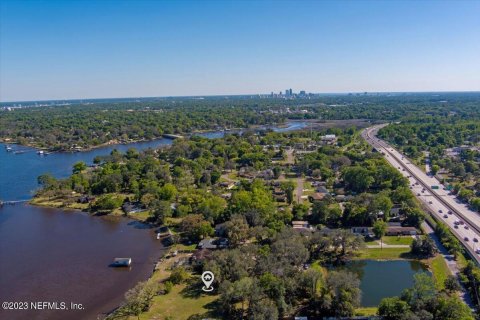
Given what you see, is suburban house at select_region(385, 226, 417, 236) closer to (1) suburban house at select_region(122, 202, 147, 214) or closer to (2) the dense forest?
(2) the dense forest

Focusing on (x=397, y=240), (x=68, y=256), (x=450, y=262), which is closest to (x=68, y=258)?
(x=68, y=256)

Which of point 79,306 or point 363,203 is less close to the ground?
point 363,203

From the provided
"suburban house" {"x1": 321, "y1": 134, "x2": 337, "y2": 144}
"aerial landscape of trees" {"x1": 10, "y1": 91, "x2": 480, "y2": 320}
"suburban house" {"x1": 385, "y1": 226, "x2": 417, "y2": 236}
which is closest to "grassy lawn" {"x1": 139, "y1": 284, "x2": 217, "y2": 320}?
"aerial landscape of trees" {"x1": 10, "y1": 91, "x2": 480, "y2": 320}

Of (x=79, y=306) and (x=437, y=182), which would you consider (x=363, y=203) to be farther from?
(x=79, y=306)

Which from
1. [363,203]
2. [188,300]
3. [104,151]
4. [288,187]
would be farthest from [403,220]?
[104,151]

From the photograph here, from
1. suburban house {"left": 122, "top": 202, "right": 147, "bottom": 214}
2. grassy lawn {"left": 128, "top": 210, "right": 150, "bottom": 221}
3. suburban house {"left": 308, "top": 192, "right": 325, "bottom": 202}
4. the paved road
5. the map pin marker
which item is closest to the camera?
the paved road

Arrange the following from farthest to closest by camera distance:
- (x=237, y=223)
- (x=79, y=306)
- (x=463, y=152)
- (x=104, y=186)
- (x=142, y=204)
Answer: (x=463, y=152), (x=104, y=186), (x=142, y=204), (x=237, y=223), (x=79, y=306)
